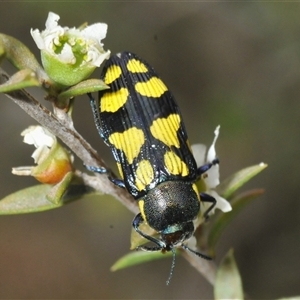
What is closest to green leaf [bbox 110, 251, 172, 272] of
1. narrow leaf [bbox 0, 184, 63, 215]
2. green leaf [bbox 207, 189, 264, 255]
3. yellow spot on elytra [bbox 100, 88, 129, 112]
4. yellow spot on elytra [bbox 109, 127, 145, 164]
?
green leaf [bbox 207, 189, 264, 255]

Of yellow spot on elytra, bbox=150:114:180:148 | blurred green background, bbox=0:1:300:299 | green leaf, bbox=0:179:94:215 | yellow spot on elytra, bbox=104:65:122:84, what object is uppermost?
yellow spot on elytra, bbox=104:65:122:84

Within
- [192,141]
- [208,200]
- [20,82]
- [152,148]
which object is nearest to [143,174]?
[152,148]

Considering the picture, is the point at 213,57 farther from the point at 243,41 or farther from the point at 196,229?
the point at 196,229

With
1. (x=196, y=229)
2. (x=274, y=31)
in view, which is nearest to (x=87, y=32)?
(x=196, y=229)

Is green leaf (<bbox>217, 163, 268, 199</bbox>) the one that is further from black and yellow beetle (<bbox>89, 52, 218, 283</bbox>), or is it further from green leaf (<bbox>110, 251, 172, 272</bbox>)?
green leaf (<bbox>110, 251, 172, 272</bbox>)

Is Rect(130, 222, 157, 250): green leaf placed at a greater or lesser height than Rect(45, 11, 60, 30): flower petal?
lesser

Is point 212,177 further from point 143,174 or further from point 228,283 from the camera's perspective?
point 228,283

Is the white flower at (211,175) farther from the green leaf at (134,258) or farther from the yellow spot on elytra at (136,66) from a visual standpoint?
the yellow spot on elytra at (136,66)
